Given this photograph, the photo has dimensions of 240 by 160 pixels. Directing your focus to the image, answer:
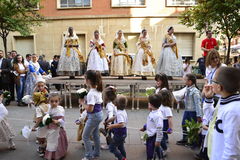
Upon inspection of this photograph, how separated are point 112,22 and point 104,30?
2.54ft

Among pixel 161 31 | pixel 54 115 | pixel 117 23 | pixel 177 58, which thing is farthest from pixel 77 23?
pixel 54 115

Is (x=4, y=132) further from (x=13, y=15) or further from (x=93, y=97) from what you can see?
(x=13, y=15)

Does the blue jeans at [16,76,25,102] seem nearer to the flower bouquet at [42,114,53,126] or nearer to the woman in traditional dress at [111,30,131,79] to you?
the woman in traditional dress at [111,30,131,79]

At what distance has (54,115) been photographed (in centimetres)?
394

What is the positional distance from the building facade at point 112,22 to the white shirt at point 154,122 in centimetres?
1292

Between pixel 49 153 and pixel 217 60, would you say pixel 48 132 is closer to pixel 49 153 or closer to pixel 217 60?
pixel 49 153

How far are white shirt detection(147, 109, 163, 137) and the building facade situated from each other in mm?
12920

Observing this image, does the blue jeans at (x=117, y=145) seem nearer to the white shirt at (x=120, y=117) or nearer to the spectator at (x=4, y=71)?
the white shirt at (x=120, y=117)

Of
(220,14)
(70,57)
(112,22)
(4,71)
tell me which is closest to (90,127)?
(70,57)

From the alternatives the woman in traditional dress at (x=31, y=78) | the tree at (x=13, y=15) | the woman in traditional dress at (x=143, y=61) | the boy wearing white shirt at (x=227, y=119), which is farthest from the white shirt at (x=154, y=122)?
the tree at (x=13, y=15)

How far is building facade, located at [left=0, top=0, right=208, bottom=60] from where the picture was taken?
52.2ft

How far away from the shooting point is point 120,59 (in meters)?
8.70

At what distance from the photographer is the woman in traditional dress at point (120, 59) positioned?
8578mm

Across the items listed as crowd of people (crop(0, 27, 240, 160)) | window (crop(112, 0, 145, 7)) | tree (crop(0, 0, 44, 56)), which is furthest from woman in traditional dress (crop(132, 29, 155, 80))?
window (crop(112, 0, 145, 7))
